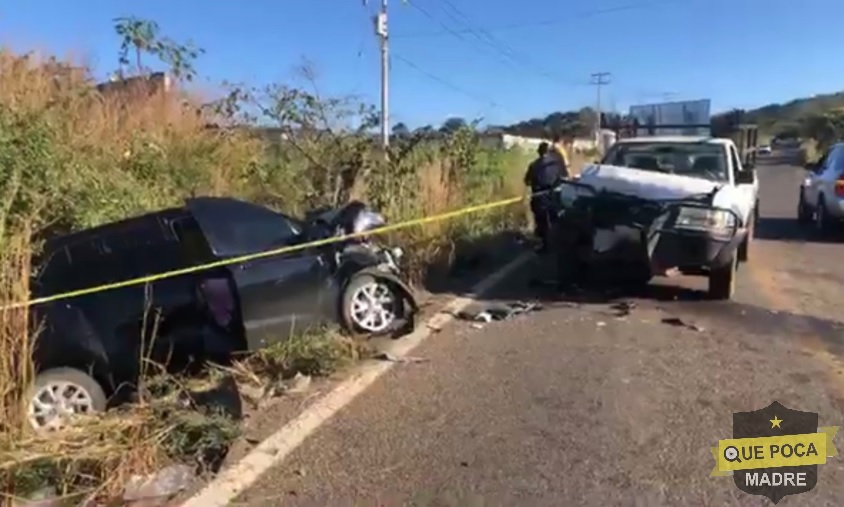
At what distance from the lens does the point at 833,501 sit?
393 cm

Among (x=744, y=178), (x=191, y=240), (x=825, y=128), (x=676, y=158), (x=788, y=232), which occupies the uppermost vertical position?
(x=825, y=128)

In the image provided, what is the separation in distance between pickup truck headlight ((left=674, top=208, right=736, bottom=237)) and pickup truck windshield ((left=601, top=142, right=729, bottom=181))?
204cm

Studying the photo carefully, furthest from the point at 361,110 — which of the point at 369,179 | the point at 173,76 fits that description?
the point at 173,76

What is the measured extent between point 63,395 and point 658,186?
21.1 ft

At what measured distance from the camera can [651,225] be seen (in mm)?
8430

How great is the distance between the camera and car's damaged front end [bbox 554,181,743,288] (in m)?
8.42

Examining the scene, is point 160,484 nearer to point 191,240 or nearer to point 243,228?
point 191,240

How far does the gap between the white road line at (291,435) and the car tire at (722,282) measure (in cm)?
A: 323

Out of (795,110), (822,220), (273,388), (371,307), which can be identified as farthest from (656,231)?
(795,110)

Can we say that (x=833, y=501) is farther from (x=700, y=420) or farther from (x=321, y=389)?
(x=321, y=389)

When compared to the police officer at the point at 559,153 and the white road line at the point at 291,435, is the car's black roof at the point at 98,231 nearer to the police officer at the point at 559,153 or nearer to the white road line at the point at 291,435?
the white road line at the point at 291,435

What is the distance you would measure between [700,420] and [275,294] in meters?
3.29

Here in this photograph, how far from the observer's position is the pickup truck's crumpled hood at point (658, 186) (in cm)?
880

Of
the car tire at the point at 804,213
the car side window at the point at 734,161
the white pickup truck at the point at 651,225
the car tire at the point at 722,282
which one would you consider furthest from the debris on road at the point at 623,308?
the car tire at the point at 804,213
